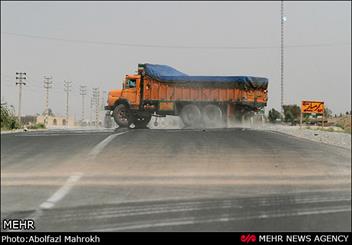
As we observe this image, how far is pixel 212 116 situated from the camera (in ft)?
59.6

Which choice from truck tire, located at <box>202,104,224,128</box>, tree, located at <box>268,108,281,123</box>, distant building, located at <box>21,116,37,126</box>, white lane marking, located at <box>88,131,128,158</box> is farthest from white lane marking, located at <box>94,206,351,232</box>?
truck tire, located at <box>202,104,224,128</box>

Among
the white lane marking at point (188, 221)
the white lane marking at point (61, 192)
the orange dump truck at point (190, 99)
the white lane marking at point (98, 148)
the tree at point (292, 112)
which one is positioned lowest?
the white lane marking at point (188, 221)

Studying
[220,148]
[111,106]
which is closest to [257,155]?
[220,148]

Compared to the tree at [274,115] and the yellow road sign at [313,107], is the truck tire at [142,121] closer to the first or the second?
the tree at [274,115]

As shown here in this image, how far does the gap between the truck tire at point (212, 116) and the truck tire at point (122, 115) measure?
2952 mm

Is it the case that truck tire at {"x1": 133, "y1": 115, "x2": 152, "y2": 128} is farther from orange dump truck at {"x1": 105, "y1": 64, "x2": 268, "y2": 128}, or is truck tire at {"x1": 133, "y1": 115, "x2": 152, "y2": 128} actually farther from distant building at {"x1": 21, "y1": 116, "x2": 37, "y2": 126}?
distant building at {"x1": 21, "y1": 116, "x2": 37, "y2": 126}

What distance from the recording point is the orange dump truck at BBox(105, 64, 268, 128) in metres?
16.3

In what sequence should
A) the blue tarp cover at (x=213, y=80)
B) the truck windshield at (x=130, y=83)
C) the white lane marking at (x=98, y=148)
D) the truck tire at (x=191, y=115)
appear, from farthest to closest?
the truck tire at (x=191, y=115) < the blue tarp cover at (x=213, y=80) < the truck windshield at (x=130, y=83) < the white lane marking at (x=98, y=148)

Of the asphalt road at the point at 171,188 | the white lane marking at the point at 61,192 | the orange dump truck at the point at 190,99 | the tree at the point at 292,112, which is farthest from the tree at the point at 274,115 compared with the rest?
the white lane marking at the point at 61,192

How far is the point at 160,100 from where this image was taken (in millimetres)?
16797

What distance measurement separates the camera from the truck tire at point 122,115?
1800 cm

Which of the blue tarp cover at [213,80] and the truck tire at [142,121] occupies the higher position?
the blue tarp cover at [213,80]

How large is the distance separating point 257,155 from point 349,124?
4677 millimetres

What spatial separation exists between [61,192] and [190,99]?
11.7 m
